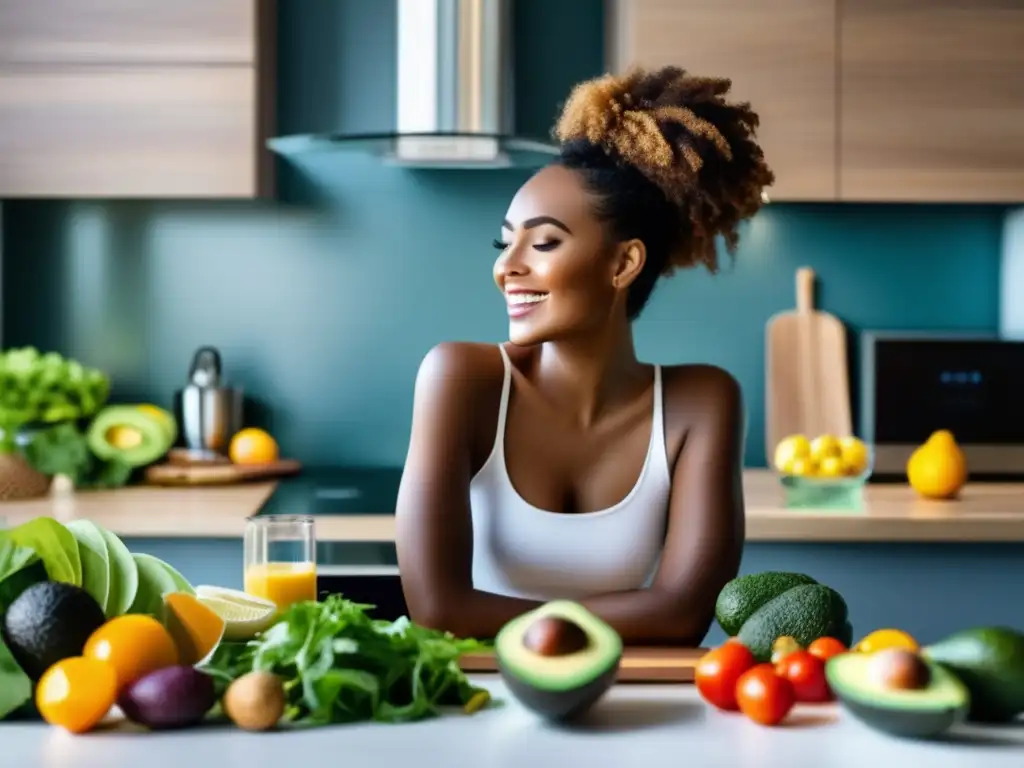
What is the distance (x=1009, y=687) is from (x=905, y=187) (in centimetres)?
209

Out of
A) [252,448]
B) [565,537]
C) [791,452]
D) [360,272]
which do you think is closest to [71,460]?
[252,448]

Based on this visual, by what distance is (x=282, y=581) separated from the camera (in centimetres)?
151

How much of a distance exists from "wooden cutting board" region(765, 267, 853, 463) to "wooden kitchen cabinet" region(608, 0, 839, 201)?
1.51 feet

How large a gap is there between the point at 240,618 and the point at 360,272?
7.09 feet

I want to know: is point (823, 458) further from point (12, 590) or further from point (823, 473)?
point (12, 590)

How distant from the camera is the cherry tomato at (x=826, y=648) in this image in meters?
1.23

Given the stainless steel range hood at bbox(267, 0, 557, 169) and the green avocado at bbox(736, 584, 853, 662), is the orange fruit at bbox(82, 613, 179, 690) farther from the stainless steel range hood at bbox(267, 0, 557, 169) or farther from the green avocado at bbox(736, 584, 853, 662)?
the stainless steel range hood at bbox(267, 0, 557, 169)

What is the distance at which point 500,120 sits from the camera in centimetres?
315

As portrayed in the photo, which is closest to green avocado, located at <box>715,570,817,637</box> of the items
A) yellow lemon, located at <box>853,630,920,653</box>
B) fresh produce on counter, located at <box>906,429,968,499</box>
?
yellow lemon, located at <box>853,630,920,653</box>

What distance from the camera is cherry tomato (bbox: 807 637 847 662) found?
1.23 m

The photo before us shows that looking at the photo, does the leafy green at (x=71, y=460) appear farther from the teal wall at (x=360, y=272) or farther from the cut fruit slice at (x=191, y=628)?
the cut fruit slice at (x=191, y=628)

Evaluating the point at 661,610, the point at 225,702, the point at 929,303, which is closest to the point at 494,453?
the point at 661,610

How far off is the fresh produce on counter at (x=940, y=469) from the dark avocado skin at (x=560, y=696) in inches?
76.6

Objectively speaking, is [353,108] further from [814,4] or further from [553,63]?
[814,4]
